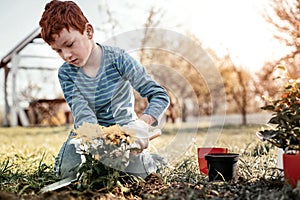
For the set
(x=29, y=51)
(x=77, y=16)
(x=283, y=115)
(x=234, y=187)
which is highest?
(x=29, y=51)

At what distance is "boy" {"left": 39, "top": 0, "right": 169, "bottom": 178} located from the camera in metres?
2.24

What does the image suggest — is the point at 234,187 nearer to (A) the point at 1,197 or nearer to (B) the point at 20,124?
(A) the point at 1,197

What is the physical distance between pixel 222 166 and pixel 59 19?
1198 millimetres

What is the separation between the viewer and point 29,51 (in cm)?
1112

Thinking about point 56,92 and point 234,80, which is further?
point 56,92

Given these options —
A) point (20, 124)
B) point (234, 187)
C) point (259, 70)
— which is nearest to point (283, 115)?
point (234, 187)

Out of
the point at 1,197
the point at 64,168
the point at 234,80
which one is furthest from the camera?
the point at 234,80

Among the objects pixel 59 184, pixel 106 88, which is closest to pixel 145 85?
pixel 106 88

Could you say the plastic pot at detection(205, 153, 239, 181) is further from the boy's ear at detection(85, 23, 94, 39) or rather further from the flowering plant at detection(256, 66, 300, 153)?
the boy's ear at detection(85, 23, 94, 39)

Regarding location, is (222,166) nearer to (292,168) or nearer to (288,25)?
(292,168)

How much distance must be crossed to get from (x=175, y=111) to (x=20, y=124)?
13.4ft

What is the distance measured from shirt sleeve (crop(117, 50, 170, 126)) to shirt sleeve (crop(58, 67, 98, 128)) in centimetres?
30

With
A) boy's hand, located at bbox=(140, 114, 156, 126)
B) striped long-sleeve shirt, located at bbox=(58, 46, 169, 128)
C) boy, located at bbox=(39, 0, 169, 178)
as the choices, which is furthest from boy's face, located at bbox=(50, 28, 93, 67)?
boy's hand, located at bbox=(140, 114, 156, 126)

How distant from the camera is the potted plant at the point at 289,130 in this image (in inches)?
73.9
